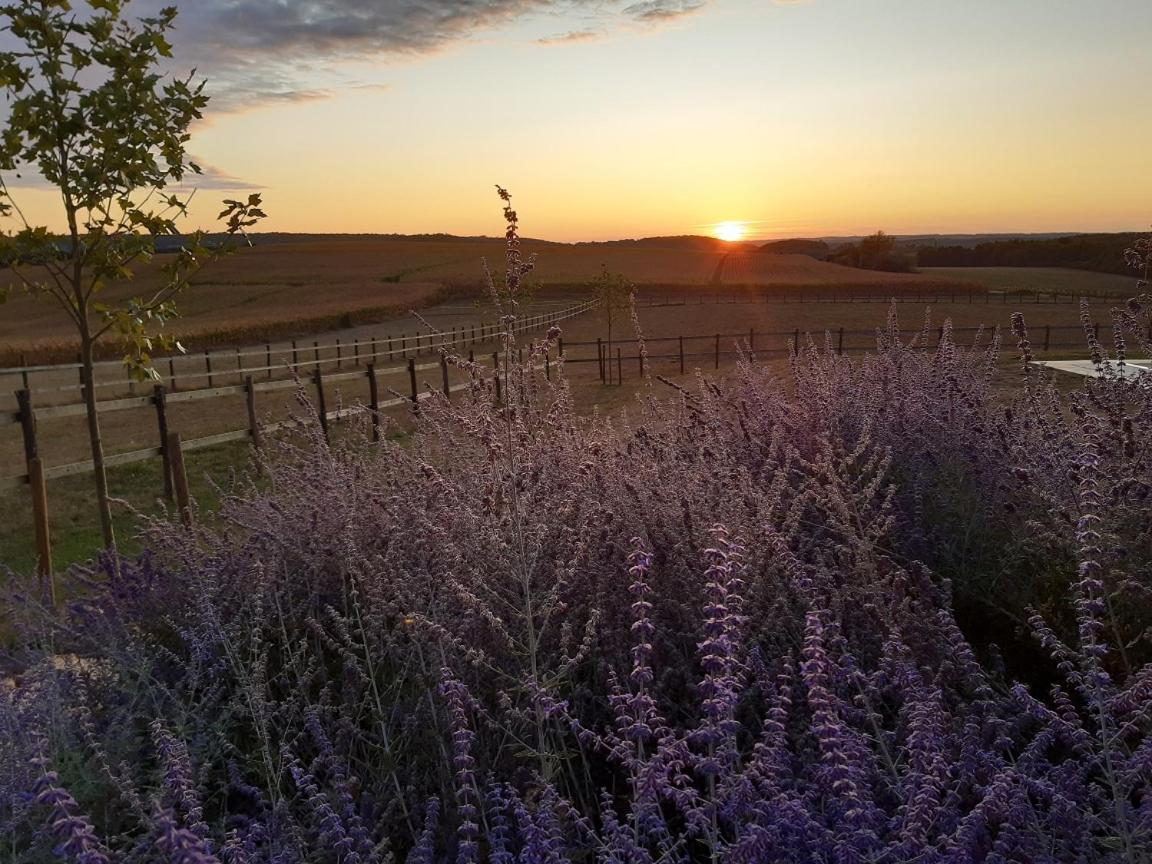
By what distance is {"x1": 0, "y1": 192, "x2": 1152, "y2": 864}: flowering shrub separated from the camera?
7.94 ft

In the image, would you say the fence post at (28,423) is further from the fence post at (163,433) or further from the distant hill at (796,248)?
the distant hill at (796,248)

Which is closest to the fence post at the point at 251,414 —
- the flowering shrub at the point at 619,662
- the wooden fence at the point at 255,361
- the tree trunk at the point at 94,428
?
the tree trunk at the point at 94,428

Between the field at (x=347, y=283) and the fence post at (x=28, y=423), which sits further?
the field at (x=347, y=283)

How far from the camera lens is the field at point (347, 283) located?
50.4 metres

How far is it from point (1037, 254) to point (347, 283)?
94.0 m

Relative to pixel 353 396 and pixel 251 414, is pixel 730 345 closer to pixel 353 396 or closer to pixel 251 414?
pixel 353 396

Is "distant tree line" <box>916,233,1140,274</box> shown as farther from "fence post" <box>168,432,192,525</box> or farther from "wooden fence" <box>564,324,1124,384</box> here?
"fence post" <box>168,432,192,525</box>

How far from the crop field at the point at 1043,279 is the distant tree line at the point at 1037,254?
2789mm

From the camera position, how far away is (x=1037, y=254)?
124m

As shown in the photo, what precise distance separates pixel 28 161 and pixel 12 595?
3.30 meters

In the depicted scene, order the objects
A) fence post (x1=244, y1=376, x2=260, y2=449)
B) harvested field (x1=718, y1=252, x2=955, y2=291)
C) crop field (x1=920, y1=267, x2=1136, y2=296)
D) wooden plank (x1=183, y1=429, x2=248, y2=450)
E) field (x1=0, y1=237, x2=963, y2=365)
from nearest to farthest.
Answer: wooden plank (x1=183, y1=429, x2=248, y2=450) → fence post (x1=244, y1=376, x2=260, y2=449) → field (x1=0, y1=237, x2=963, y2=365) → crop field (x1=920, y1=267, x2=1136, y2=296) → harvested field (x1=718, y1=252, x2=955, y2=291)

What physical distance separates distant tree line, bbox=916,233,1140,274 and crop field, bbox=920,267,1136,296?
2789mm

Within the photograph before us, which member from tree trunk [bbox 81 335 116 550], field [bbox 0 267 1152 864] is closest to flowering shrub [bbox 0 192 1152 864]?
field [bbox 0 267 1152 864]

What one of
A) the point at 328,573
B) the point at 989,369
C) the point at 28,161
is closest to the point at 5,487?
the point at 28,161
